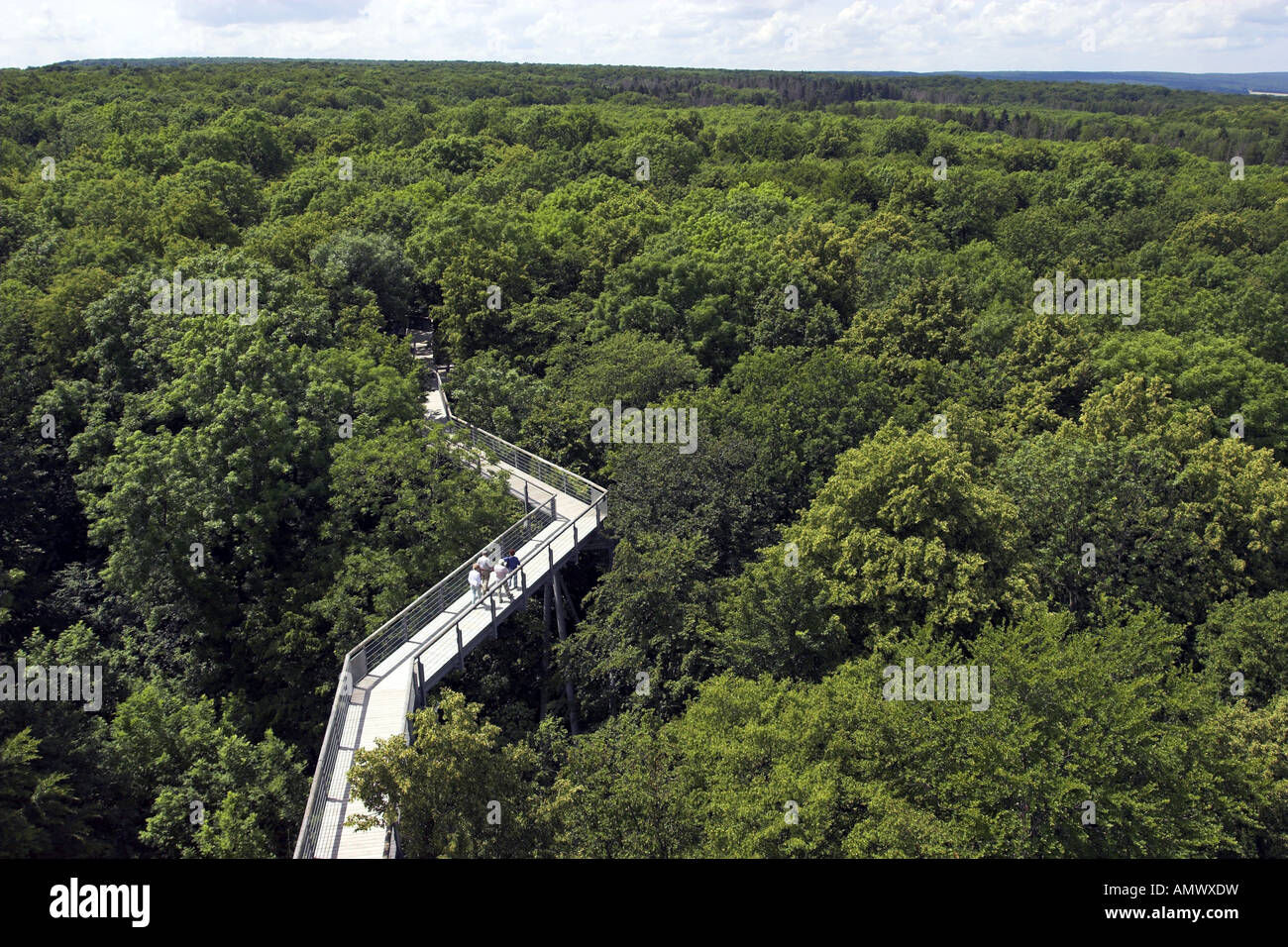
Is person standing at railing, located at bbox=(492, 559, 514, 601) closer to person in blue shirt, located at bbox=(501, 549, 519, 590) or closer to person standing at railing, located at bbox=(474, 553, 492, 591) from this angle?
person in blue shirt, located at bbox=(501, 549, 519, 590)

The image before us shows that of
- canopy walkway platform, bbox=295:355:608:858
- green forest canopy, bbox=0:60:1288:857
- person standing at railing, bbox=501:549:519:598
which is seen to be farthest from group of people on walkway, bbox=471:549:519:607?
green forest canopy, bbox=0:60:1288:857

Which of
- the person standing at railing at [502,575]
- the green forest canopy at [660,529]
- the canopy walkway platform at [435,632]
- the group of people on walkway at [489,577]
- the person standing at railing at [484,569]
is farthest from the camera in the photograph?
the person standing at railing at [502,575]

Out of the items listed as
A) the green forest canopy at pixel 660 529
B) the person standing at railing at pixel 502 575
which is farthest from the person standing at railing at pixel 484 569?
the green forest canopy at pixel 660 529

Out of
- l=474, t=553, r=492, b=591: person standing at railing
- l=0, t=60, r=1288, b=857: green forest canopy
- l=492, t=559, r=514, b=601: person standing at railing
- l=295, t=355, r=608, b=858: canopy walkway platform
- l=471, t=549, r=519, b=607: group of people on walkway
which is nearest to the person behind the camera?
l=295, t=355, r=608, b=858: canopy walkway platform

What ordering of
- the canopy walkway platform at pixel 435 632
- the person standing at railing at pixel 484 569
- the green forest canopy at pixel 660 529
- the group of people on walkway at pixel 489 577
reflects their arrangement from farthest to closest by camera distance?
the person standing at railing at pixel 484 569
the group of people on walkway at pixel 489 577
the green forest canopy at pixel 660 529
the canopy walkway platform at pixel 435 632

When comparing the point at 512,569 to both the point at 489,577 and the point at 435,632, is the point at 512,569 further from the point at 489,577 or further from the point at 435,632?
the point at 435,632

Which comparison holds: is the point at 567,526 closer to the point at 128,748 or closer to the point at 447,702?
the point at 447,702

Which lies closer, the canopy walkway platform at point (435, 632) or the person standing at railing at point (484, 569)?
the canopy walkway platform at point (435, 632)

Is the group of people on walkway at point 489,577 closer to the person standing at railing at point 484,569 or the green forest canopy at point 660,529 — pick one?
the person standing at railing at point 484,569

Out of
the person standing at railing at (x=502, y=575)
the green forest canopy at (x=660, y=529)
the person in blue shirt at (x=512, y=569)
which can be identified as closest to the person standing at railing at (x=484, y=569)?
the person standing at railing at (x=502, y=575)
